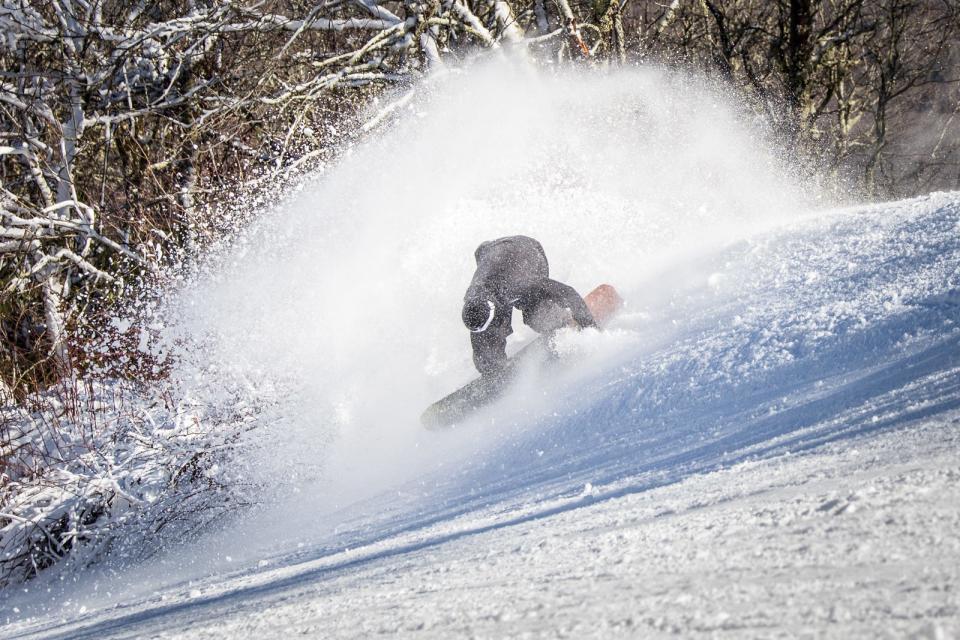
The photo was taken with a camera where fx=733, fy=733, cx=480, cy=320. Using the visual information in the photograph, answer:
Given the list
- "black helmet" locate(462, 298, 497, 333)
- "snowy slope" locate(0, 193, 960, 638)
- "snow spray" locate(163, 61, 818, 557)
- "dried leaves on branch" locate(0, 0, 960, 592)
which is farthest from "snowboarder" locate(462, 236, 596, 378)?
"dried leaves on branch" locate(0, 0, 960, 592)

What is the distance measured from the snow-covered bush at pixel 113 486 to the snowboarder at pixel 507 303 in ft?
7.05

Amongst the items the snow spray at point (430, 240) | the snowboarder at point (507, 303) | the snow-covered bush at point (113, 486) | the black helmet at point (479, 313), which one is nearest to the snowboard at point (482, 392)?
the snowboarder at point (507, 303)

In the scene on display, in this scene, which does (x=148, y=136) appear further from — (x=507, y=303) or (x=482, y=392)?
(x=482, y=392)

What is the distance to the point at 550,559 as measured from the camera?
210 cm

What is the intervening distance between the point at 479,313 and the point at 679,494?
296 centimetres

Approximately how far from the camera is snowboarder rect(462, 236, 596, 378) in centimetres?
532

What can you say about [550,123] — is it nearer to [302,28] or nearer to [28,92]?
[302,28]

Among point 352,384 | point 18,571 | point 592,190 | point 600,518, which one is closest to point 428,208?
point 592,190

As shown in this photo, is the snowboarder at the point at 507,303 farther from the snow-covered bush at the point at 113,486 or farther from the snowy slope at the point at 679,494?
the snow-covered bush at the point at 113,486

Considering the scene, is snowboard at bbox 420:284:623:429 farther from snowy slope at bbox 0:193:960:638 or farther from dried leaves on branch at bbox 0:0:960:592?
dried leaves on branch at bbox 0:0:960:592

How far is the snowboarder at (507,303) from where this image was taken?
532 cm

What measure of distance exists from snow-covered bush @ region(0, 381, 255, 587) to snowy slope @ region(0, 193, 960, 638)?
0.42 m

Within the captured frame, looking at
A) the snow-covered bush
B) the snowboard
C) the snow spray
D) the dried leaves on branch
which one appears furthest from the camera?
the dried leaves on branch

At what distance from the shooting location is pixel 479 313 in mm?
5289
